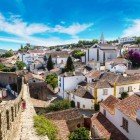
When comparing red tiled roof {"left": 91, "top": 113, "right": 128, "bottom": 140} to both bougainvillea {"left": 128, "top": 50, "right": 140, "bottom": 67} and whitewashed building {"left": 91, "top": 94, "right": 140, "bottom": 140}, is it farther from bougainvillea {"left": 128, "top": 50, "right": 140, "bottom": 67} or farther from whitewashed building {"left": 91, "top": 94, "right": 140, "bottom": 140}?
bougainvillea {"left": 128, "top": 50, "right": 140, "bottom": 67}

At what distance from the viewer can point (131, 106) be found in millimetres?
22547

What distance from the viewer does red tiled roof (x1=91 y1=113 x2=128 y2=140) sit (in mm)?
22109

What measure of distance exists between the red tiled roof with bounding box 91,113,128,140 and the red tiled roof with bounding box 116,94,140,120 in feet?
5.77

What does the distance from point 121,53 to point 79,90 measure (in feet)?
134

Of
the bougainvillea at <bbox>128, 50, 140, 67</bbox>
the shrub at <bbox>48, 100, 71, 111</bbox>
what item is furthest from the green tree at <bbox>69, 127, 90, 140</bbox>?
the bougainvillea at <bbox>128, 50, 140, 67</bbox>

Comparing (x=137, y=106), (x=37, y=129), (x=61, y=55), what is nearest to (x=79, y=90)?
(x=137, y=106)

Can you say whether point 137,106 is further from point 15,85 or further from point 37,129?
point 15,85

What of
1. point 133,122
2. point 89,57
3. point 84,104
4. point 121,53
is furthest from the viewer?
point 121,53

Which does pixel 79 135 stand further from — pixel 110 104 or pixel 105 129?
pixel 110 104

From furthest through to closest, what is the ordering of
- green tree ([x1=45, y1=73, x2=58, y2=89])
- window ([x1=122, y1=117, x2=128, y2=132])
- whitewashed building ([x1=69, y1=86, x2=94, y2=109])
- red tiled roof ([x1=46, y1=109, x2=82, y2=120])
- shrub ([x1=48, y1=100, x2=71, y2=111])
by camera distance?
1. green tree ([x1=45, y1=73, x2=58, y2=89])
2. whitewashed building ([x1=69, y1=86, x2=94, y2=109])
3. shrub ([x1=48, y1=100, x2=71, y2=111])
4. red tiled roof ([x1=46, y1=109, x2=82, y2=120])
5. window ([x1=122, y1=117, x2=128, y2=132])

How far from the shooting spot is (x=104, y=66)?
6141cm

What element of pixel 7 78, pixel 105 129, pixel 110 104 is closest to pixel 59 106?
pixel 110 104

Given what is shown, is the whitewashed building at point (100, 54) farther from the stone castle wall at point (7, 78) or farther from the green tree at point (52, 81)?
the stone castle wall at point (7, 78)

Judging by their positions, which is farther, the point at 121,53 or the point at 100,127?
the point at 121,53
